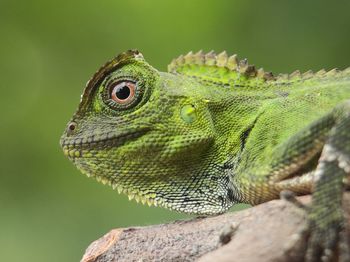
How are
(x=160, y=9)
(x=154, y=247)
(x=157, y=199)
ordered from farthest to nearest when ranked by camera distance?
1. (x=160, y=9)
2. (x=157, y=199)
3. (x=154, y=247)

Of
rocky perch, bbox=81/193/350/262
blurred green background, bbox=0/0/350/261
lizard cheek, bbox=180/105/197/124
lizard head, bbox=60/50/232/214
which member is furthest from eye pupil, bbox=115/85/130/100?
blurred green background, bbox=0/0/350/261

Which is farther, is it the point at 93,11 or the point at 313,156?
the point at 93,11

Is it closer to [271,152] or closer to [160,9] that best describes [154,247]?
[271,152]

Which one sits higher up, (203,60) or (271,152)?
(203,60)

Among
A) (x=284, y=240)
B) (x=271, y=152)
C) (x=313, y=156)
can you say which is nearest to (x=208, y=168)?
(x=271, y=152)

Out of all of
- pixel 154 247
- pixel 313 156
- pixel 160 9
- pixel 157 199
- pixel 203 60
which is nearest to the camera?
pixel 313 156

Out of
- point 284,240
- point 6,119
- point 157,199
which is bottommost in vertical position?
point 284,240

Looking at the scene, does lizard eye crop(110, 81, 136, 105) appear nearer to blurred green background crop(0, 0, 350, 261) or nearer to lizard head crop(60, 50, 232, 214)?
lizard head crop(60, 50, 232, 214)
